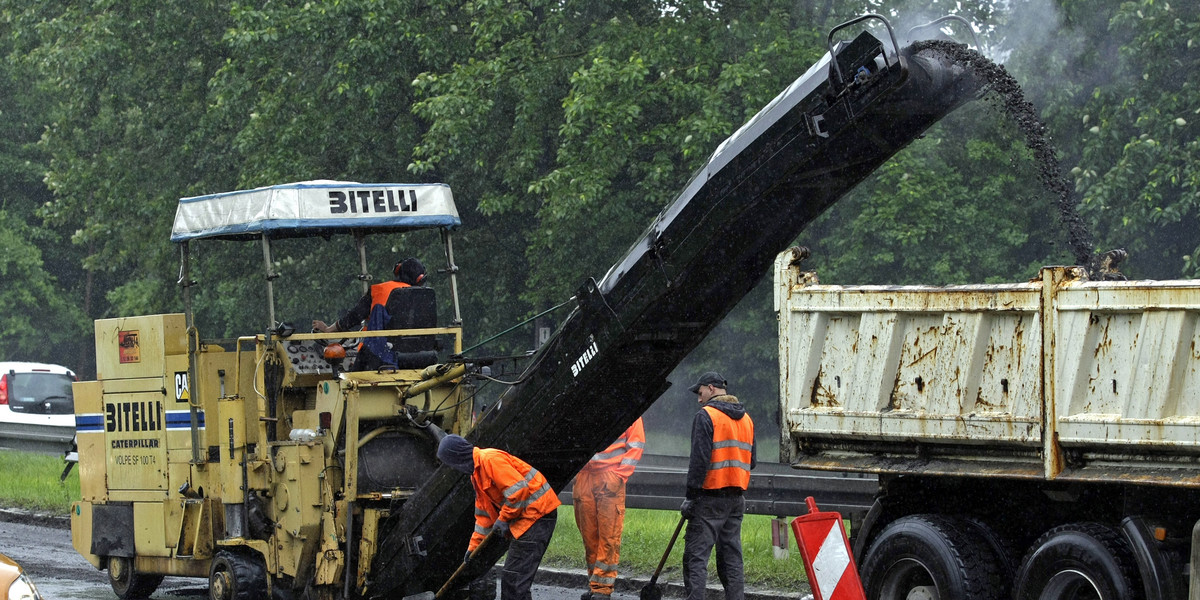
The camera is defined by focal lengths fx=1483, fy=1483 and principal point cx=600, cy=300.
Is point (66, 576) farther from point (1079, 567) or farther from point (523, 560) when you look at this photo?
point (1079, 567)

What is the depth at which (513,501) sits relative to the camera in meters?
7.96

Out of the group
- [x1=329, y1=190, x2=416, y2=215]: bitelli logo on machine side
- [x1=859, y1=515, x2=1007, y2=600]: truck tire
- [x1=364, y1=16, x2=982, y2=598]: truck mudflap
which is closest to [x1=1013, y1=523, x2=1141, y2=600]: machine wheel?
[x1=859, y1=515, x2=1007, y2=600]: truck tire

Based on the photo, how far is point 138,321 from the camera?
10312 millimetres

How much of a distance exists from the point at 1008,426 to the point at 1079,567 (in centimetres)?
73

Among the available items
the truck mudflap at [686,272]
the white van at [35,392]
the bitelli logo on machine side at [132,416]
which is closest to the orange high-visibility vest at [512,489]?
the truck mudflap at [686,272]

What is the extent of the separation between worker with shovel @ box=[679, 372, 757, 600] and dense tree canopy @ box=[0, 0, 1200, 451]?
22.2 ft

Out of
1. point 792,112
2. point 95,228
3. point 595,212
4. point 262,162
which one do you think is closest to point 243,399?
point 792,112

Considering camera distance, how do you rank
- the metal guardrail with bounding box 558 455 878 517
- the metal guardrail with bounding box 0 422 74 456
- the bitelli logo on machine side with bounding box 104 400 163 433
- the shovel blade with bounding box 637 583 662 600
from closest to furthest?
the shovel blade with bounding box 637 583 662 600
the bitelli logo on machine side with bounding box 104 400 163 433
the metal guardrail with bounding box 558 455 878 517
the metal guardrail with bounding box 0 422 74 456

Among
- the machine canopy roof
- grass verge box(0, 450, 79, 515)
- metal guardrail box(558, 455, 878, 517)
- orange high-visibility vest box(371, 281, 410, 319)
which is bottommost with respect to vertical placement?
metal guardrail box(558, 455, 878, 517)

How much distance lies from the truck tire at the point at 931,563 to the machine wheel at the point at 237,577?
Answer: 3833 mm

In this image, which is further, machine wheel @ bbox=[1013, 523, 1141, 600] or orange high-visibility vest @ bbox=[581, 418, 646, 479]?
orange high-visibility vest @ bbox=[581, 418, 646, 479]

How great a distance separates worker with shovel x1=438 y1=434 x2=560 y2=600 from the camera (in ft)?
26.2

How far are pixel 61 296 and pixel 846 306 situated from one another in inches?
1187

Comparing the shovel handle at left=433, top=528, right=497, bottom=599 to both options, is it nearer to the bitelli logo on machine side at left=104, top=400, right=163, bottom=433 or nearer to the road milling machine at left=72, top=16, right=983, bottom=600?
the road milling machine at left=72, top=16, right=983, bottom=600
